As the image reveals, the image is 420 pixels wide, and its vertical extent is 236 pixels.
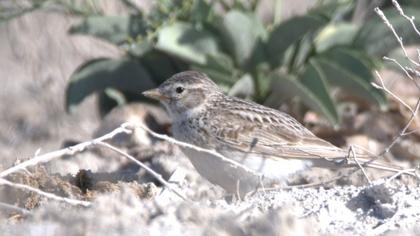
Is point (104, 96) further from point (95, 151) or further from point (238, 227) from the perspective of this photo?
point (238, 227)

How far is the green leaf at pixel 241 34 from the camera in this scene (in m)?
9.80

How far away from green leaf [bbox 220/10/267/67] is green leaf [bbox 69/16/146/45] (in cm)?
78

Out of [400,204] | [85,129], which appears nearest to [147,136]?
[85,129]

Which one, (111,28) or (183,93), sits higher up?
(183,93)

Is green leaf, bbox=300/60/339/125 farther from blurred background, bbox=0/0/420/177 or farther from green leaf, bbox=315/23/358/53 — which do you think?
green leaf, bbox=315/23/358/53

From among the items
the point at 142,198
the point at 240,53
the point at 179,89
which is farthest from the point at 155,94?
the point at 240,53

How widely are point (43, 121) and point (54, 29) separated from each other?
1.27 m

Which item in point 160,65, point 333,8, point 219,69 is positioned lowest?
point 160,65

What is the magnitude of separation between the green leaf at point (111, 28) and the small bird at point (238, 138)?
5.52 ft

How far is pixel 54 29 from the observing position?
40.8ft

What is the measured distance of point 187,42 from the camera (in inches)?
389

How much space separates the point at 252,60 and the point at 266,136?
2.20 m

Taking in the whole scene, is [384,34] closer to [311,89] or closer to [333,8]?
[333,8]

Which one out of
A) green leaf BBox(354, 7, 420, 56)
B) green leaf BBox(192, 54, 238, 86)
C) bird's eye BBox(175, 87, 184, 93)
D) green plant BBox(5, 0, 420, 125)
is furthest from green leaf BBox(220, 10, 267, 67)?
bird's eye BBox(175, 87, 184, 93)
